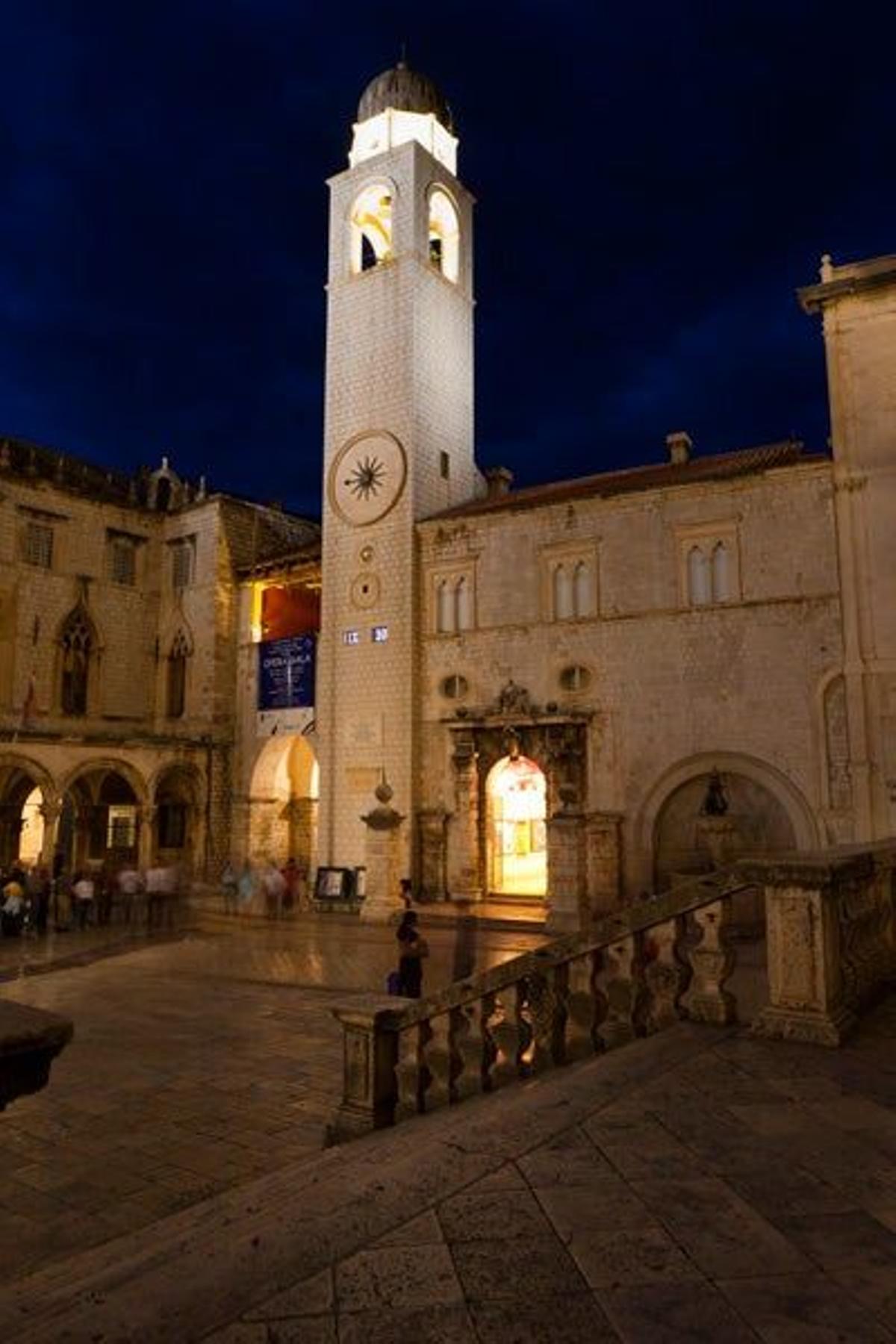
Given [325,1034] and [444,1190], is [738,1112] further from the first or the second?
[325,1034]

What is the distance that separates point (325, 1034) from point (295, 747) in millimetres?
18806

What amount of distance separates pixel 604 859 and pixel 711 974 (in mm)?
14330

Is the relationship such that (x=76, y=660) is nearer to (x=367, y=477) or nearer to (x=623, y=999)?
(x=367, y=477)

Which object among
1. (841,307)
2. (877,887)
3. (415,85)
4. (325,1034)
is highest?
(415,85)

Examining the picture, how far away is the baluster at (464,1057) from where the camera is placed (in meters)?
5.73

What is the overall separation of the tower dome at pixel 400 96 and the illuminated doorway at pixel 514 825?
20.2 metres

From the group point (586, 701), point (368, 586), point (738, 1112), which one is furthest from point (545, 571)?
point (738, 1112)

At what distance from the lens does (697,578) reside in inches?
784

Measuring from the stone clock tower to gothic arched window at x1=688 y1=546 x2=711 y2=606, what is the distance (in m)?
7.03

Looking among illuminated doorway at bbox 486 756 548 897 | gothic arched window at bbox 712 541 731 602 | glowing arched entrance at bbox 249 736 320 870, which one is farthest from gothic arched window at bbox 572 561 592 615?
glowing arched entrance at bbox 249 736 320 870

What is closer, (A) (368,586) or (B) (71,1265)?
(B) (71,1265)

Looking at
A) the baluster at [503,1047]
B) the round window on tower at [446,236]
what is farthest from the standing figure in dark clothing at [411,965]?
the round window on tower at [446,236]

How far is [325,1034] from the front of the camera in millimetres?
9750

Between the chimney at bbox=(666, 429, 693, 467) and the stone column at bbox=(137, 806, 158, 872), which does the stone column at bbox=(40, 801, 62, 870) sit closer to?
the stone column at bbox=(137, 806, 158, 872)
